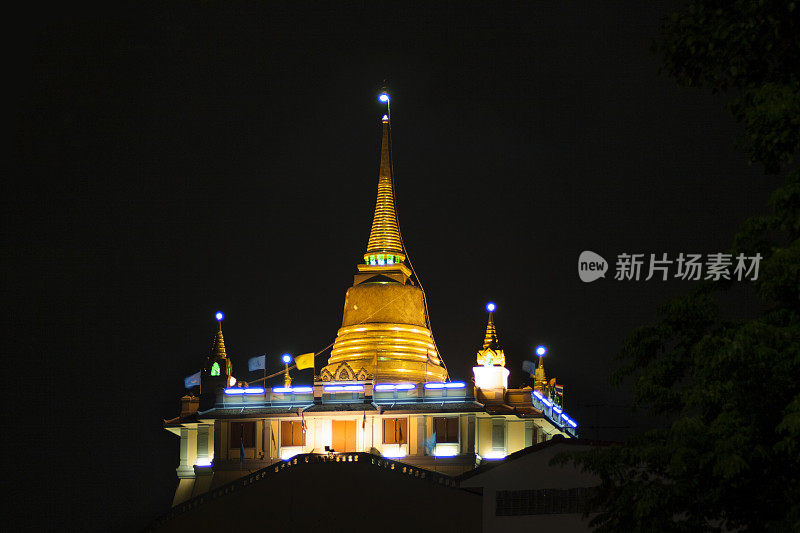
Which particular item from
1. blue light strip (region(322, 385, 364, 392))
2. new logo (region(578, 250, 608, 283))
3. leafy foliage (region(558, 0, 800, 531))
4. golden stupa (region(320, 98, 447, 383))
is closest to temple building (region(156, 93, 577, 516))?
blue light strip (region(322, 385, 364, 392))

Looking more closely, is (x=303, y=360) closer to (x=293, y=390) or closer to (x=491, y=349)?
(x=293, y=390)

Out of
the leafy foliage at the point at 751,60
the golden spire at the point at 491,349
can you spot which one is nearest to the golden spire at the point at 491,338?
the golden spire at the point at 491,349

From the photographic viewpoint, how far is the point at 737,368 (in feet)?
67.3

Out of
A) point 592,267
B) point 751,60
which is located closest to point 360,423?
Result: point 592,267

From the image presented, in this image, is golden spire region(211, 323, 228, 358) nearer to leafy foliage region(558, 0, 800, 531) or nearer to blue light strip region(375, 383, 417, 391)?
blue light strip region(375, 383, 417, 391)

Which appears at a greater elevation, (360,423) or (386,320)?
(386,320)

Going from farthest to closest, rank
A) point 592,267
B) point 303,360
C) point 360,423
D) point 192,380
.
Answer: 1. point 303,360
2. point 192,380
3. point 360,423
4. point 592,267

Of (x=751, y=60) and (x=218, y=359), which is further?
(x=218, y=359)

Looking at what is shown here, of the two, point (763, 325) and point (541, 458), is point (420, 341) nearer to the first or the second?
point (541, 458)

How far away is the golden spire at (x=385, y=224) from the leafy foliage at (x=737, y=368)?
4919 centimetres

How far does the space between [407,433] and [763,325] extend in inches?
1455

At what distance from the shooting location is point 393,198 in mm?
74625

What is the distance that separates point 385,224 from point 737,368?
52.9 m

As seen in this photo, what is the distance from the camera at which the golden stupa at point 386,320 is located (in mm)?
66000
